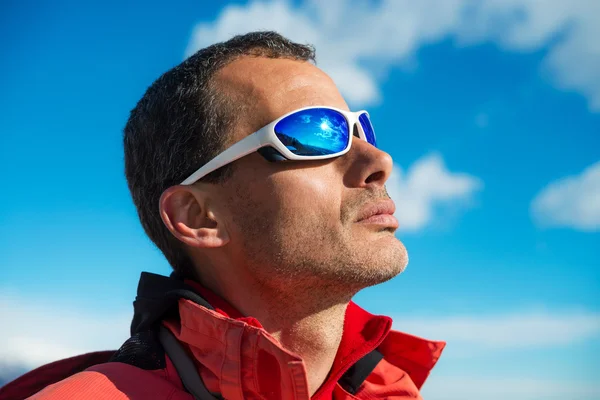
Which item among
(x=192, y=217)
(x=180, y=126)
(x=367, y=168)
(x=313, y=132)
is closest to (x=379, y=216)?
(x=367, y=168)

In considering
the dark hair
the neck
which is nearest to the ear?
the dark hair

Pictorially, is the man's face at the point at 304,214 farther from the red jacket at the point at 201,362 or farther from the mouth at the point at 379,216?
the red jacket at the point at 201,362

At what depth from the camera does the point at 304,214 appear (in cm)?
354

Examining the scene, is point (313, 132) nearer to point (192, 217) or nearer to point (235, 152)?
point (235, 152)

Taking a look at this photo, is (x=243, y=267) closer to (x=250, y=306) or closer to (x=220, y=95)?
(x=250, y=306)

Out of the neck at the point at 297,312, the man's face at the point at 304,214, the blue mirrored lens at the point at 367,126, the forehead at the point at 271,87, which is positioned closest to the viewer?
the man's face at the point at 304,214

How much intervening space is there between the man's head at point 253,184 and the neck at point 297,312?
3.7 inches

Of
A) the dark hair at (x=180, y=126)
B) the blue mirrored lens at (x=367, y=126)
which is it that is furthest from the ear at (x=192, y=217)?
the blue mirrored lens at (x=367, y=126)

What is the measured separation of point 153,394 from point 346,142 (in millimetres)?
2062

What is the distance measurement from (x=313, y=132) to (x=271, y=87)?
0.49 m

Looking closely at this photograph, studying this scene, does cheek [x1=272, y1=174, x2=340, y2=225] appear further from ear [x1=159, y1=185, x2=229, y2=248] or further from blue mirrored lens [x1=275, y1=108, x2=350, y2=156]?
ear [x1=159, y1=185, x2=229, y2=248]

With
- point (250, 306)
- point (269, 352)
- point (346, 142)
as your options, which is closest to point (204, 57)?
point (346, 142)

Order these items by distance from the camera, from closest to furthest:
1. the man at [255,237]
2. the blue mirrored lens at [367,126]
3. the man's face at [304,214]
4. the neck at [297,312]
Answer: the man at [255,237] < the man's face at [304,214] < the neck at [297,312] < the blue mirrored lens at [367,126]

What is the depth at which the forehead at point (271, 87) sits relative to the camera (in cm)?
381
